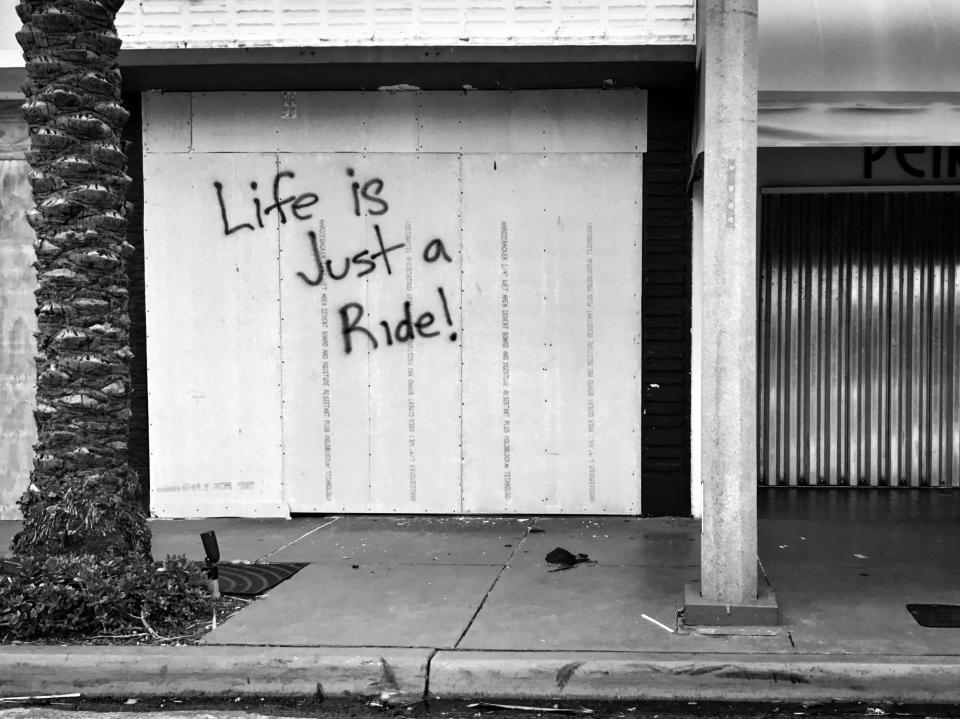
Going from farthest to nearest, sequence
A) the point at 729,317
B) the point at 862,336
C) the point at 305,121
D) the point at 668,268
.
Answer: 1. the point at 862,336
2. the point at 305,121
3. the point at 668,268
4. the point at 729,317

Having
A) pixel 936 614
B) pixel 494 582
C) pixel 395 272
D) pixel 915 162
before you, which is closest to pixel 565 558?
pixel 494 582

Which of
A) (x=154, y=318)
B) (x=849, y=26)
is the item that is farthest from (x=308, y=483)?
(x=849, y=26)

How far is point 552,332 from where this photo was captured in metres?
8.55

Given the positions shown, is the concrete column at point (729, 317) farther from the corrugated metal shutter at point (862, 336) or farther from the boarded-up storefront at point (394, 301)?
the corrugated metal shutter at point (862, 336)

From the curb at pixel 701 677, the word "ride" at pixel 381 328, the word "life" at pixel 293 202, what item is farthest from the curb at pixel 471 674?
the word "life" at pixel 293 202

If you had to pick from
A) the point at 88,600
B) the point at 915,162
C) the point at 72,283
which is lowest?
the point at 88,600

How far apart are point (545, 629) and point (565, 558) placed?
1536mm

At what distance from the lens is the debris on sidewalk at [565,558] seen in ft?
23.2

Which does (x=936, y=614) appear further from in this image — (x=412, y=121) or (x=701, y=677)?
(x=412, y=121)

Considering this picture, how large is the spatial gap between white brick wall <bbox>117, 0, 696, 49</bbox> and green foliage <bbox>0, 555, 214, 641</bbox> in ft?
14.0

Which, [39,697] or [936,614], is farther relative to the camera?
[936,614]

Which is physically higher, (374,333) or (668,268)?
(668,268)

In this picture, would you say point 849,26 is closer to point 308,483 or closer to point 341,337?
point 341,337

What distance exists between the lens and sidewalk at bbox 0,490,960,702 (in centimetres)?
498
